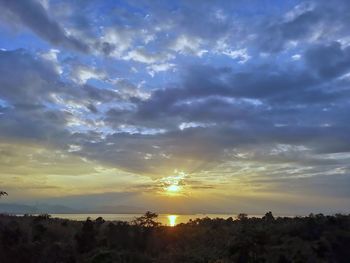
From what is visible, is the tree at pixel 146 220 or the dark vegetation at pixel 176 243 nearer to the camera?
the dark vegetation at pixel 176 243

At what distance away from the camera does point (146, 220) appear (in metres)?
36.3

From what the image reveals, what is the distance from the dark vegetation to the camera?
25.5m

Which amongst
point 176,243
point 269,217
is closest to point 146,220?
point 176,243

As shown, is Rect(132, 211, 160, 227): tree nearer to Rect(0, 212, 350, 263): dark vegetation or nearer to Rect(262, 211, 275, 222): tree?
Rect(0, 212, 350, 263): dark vegetation

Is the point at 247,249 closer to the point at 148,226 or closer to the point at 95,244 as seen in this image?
the point at 95,244

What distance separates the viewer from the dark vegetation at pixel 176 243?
1004 inches

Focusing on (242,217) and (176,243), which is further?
(242,217)

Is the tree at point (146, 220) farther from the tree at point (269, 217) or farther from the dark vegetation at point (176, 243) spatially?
the tree at point (269, 217)

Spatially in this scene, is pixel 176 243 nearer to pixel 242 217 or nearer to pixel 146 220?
pixel 146 220

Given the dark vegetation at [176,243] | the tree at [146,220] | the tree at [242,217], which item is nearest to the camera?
the dark vegetation at [176,243]

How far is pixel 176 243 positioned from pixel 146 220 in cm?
365

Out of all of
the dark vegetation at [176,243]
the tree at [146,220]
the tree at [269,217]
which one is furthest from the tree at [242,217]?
the tree at [146,220]

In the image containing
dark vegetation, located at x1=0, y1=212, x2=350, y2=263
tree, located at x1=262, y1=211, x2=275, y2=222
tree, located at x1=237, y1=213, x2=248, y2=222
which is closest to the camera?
dark vegetation, located at x1=0, y1=212, x2=350, y2=263

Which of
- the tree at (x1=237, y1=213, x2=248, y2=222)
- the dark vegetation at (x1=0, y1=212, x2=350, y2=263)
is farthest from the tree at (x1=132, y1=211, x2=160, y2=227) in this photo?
the tree at (x1=237, y1=213, x2=248, y2=222)
